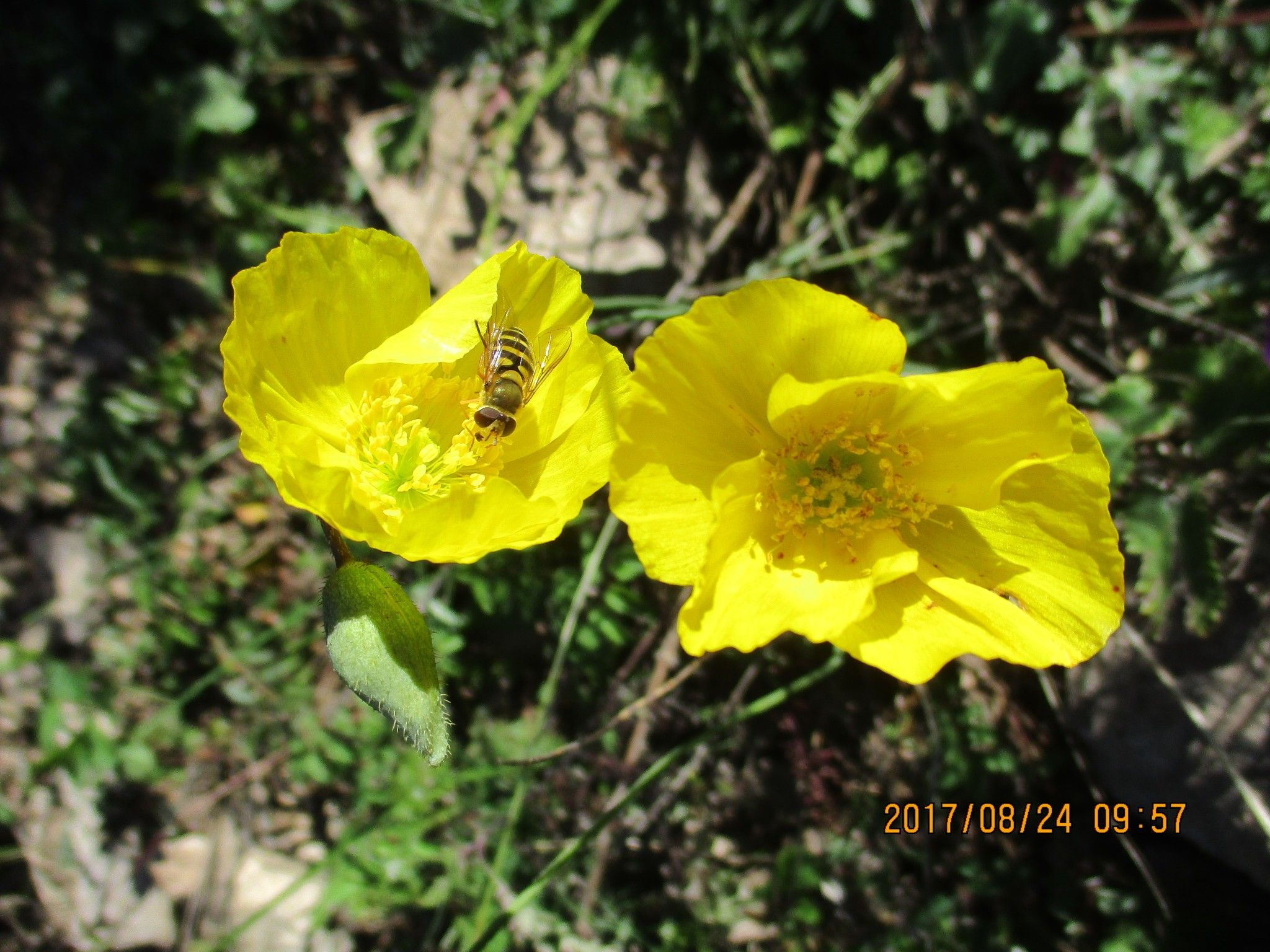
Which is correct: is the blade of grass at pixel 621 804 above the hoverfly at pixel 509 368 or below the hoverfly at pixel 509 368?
below

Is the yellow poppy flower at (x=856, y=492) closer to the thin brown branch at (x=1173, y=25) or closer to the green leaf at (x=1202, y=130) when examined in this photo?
the green leaf at (x=1202, y=130)

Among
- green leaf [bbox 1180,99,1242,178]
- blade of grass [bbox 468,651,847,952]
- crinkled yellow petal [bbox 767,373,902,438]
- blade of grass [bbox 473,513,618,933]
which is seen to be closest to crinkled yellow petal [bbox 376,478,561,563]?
crinkled yellow petal [bbox 767,373,902,438]

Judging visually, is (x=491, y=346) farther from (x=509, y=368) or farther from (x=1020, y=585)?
(x=1020, y=585)

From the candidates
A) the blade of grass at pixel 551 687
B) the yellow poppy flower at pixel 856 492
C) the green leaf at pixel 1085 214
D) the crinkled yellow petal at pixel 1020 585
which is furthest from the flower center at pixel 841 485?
the green leaf at pixel 1085 214

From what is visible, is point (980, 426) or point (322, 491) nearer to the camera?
point (322, 491)

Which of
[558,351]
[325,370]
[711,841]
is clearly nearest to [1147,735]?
[711,841]

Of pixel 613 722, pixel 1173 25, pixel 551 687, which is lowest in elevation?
pixel 551 687

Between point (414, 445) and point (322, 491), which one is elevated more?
point (322, 491)

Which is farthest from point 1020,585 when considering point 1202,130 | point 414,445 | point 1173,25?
point 1173,25
